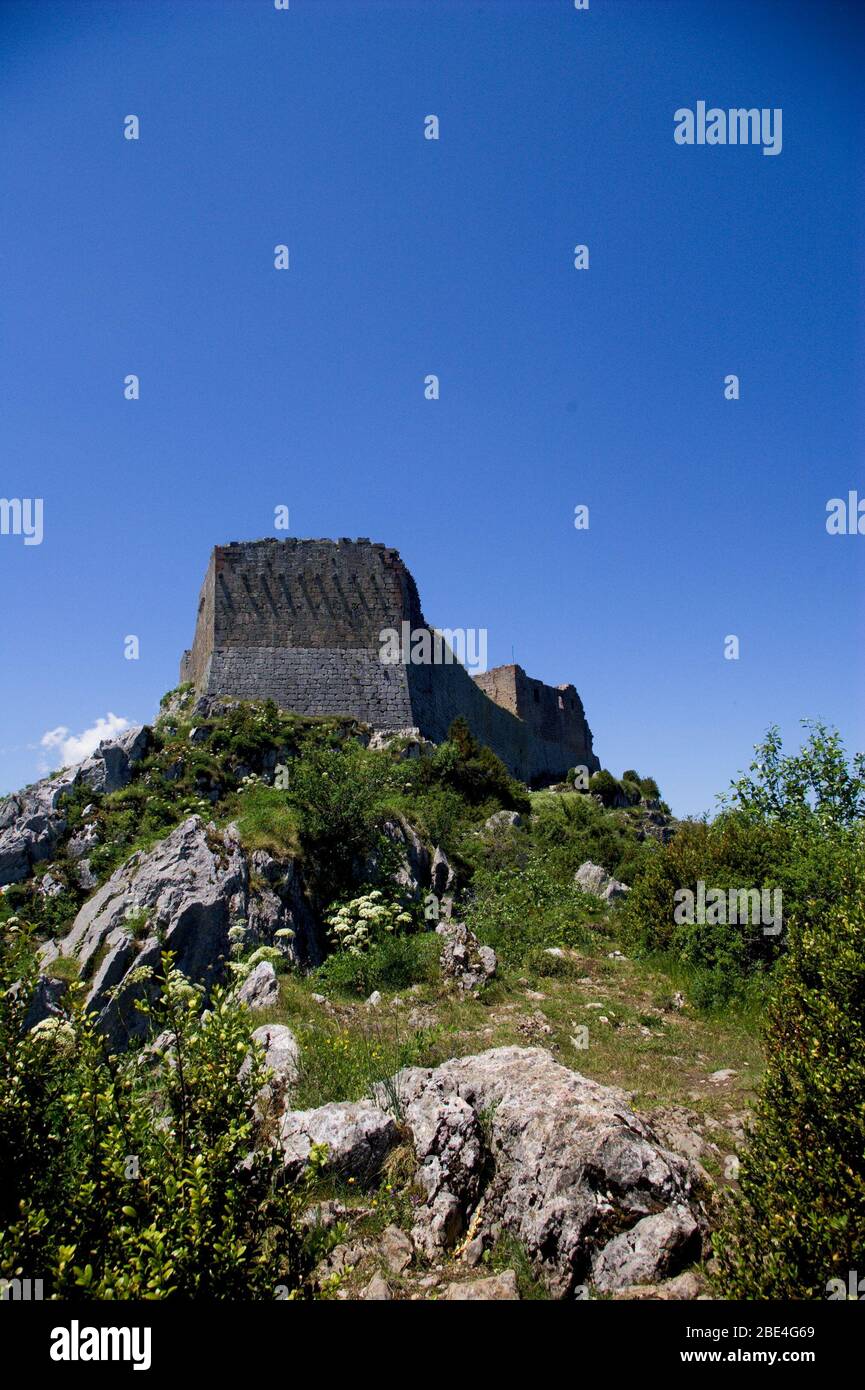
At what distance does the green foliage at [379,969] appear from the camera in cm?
1120

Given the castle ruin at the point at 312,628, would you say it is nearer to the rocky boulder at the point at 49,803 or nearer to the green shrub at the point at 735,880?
the rocky boulder at the point at 49,803

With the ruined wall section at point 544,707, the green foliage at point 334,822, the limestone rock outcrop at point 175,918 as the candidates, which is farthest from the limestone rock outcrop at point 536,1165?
the ruined wall section at point 544,707

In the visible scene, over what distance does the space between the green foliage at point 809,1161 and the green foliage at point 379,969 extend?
6522mm

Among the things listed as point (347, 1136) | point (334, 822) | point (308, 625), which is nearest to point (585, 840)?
point (334, 822)

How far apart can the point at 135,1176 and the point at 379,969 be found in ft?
26.9

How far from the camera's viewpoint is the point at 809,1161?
14.5ft

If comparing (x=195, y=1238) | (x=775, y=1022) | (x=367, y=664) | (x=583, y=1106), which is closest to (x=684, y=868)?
(x=775, y=1022)

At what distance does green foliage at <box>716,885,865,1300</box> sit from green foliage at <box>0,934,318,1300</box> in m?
2.62

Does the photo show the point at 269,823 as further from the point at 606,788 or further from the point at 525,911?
the point at 606,788

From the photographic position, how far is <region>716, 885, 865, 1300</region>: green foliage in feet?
12.7

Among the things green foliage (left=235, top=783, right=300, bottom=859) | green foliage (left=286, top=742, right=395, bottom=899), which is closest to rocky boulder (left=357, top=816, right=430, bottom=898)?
green foliage (left=286, top=742, right=395, bottom=899)

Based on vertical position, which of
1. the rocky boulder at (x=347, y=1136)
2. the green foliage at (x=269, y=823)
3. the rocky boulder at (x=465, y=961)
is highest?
the green foliage at (x=269, y=823)

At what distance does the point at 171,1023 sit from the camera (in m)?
3.99
